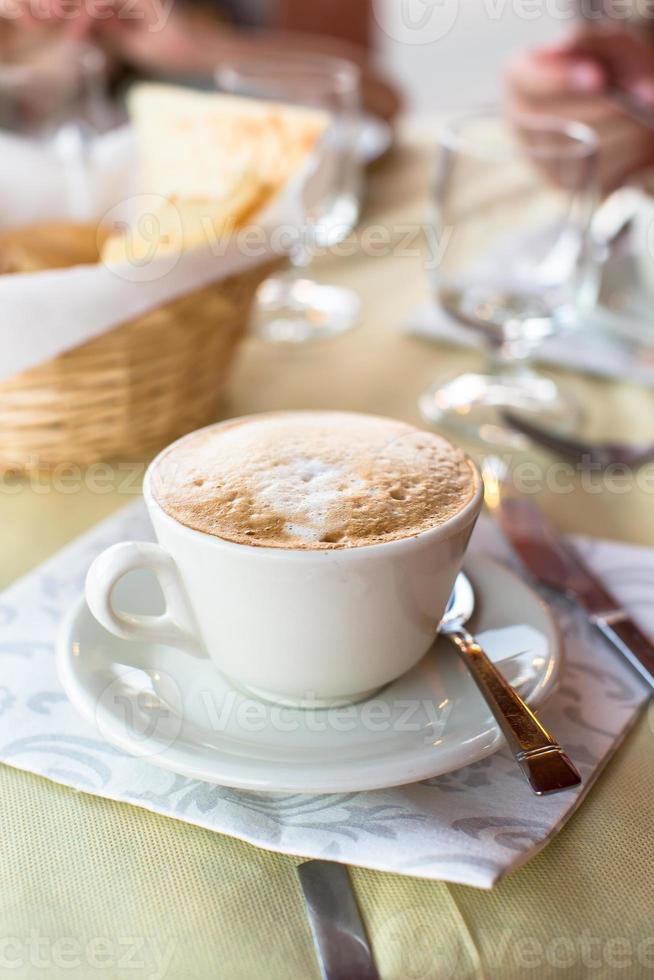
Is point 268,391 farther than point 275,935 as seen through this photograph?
Yes

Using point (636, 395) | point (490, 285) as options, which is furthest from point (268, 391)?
point (636, 395)

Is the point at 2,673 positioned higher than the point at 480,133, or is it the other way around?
the point at 480,133

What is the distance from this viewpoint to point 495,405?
793mm

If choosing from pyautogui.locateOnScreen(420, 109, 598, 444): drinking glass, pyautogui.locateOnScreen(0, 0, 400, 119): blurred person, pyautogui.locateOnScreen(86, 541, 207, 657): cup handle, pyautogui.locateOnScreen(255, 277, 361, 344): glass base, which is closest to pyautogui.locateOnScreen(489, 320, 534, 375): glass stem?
pyautogui.locateOnScreen(420, 109, 598, 444): drinking glass

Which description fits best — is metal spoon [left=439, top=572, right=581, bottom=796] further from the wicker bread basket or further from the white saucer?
the wicker bread basket

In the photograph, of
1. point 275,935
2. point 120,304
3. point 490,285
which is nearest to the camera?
point 275,935

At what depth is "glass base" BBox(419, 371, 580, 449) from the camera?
29.9 inches

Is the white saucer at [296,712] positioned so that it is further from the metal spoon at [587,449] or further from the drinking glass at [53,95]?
the drinking glass at [53,95]

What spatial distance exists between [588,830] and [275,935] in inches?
5.2

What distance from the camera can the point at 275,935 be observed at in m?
0.35

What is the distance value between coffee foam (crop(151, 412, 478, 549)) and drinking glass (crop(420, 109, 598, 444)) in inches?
11.7

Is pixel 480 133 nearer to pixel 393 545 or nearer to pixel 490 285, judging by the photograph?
pixel 490 285

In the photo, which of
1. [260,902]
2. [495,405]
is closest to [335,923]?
[260,902]

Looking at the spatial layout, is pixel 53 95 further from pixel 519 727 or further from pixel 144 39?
pixel 519 727
